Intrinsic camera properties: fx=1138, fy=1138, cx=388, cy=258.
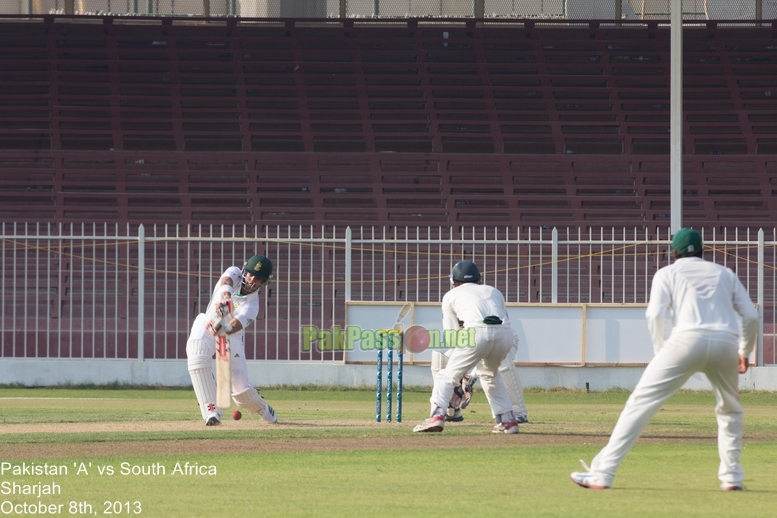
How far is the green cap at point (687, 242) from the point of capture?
23.1ft

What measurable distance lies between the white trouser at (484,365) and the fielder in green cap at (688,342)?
308cm

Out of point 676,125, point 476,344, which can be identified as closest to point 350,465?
point 476,344

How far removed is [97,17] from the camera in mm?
27844

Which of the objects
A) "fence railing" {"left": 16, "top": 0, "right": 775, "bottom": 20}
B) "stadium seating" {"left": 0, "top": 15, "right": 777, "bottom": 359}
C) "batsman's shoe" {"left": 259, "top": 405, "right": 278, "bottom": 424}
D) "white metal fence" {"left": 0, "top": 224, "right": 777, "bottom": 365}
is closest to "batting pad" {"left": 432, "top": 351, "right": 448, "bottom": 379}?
"batsman's shoe" {"left": 259, "top": 405, "right": 278, "bottom": 424}

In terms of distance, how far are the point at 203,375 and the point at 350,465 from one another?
3024mm

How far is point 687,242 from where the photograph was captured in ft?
23.2

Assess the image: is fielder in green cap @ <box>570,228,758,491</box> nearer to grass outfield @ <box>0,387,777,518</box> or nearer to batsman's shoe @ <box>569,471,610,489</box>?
batsman's shoe @ <box>569,471,610,489</box>

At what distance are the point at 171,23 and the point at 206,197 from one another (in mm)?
7749

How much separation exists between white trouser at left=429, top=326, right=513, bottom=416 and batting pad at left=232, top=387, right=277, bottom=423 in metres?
1.88

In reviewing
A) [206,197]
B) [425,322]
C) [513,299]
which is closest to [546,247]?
[513,299]

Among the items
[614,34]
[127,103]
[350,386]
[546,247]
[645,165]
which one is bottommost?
[350,386]

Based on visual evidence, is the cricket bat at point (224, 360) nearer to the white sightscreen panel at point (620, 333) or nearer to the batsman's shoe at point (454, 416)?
the batsman's shoe at point (454, 416)

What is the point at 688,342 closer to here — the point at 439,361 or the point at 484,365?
the point at 484,365

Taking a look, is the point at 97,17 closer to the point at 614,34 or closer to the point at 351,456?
the point at 614,34
